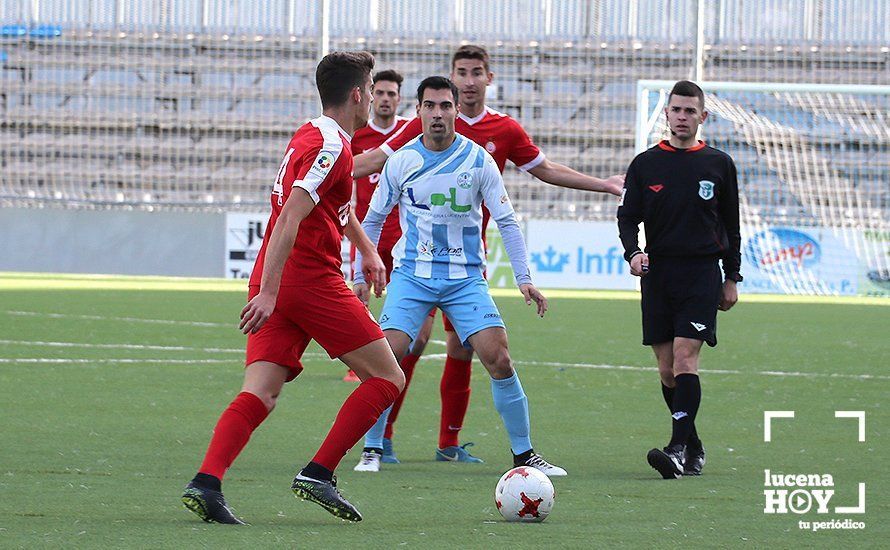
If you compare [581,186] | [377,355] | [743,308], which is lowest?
[743,308]

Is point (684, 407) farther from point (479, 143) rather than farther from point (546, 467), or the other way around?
point (479, 143)

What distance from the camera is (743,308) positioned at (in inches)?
834

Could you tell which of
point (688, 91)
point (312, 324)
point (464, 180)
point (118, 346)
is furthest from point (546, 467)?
point (118, 346)

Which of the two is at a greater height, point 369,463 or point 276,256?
point 276,256

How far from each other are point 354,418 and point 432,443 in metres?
2.43

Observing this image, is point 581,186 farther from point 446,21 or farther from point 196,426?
point 446,21

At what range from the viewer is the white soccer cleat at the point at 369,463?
6461 mm

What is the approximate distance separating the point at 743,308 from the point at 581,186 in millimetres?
14336

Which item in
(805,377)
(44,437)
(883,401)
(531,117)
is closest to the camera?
(44,437)

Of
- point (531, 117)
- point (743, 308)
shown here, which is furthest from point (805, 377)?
point (531, 117)

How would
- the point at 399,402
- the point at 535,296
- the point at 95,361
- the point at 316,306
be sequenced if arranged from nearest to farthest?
the point at 316,306 → the point at 535,296 → the point at 399,402 → the point at 95,361

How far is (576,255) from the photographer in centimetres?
2836

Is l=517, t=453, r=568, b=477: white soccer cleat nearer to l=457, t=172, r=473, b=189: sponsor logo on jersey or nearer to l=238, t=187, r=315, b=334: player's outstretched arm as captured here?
l=457, t=172, r=473, b=189: sponsor logo on jersey

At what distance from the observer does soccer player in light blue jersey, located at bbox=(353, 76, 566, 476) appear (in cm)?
653
